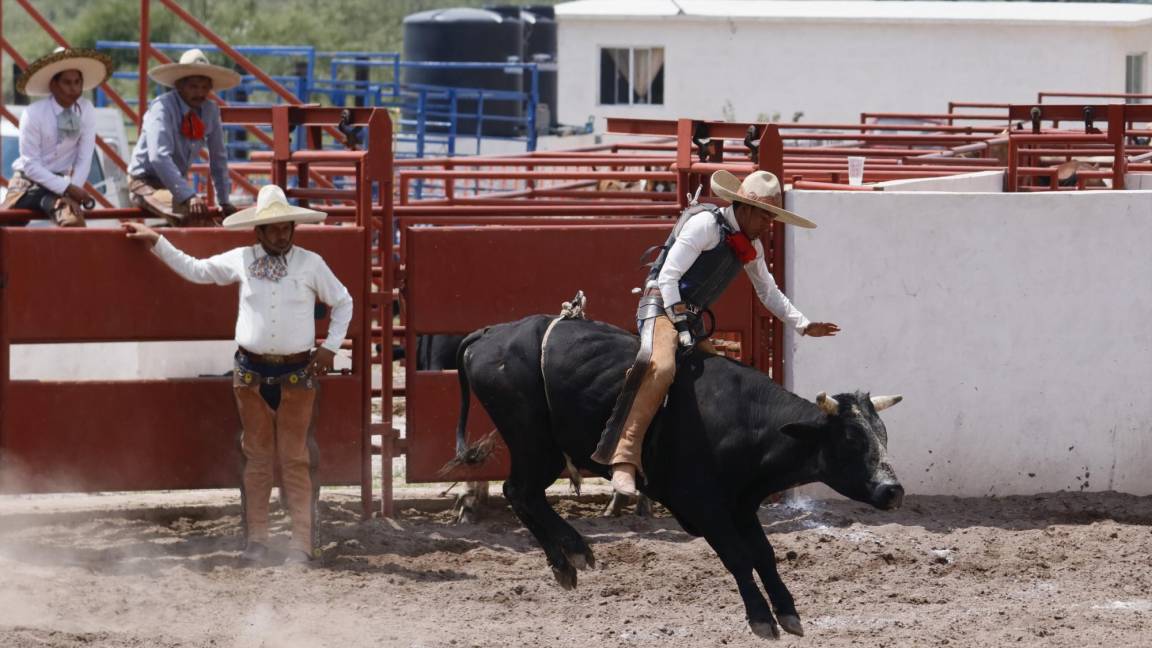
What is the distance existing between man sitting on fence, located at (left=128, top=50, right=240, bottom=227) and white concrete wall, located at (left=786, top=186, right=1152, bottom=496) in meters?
3.06

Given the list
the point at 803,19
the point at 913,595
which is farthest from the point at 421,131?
the point at 913,595

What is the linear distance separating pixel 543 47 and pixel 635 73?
2911 mm

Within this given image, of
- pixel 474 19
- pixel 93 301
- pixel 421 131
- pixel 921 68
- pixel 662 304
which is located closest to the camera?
pixel 662 304

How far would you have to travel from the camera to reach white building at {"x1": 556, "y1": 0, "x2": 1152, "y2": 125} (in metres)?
31.5

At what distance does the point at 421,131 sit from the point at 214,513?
47.8 feet

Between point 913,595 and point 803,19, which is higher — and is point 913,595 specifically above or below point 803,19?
below

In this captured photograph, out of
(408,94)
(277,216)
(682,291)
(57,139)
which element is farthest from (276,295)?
(408,94)

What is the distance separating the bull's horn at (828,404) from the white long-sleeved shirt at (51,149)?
14.0ft

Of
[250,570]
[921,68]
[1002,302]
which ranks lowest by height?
[250,570]

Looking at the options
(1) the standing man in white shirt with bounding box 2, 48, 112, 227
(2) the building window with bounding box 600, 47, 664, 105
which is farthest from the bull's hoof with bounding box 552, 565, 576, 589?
(2) the building window with bounding box 600, 47, 664, 105

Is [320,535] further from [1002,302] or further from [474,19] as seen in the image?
[474,19]

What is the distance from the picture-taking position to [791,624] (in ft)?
19.7

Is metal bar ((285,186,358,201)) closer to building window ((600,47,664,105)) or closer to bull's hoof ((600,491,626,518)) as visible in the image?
bull's hoof ((600,491,626,518))

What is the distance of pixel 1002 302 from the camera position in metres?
8.94
